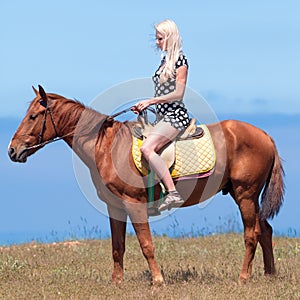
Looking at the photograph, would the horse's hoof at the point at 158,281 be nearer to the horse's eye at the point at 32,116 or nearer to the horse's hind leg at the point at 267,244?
the horse's hind leg at the point at 267,244

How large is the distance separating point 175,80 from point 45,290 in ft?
10.4

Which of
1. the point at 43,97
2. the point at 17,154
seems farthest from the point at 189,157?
the point at 17,154

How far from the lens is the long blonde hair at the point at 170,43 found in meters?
8.81

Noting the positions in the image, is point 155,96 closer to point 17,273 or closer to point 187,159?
point 187,159

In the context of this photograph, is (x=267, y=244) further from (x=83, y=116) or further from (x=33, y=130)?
(x=33, y=130)

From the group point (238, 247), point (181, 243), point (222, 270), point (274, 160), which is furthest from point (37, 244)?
point (274, 160)

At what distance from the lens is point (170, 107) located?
9.02 metres

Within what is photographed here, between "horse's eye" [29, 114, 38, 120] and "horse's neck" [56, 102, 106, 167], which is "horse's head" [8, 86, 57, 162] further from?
"horse's neck" [56, 102, 106, 167]

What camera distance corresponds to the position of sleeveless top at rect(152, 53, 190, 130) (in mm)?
Answer: 8945

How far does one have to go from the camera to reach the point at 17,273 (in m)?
10.8

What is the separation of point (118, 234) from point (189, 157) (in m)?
1.42

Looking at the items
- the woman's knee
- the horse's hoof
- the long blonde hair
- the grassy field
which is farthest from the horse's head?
the horse's hoof

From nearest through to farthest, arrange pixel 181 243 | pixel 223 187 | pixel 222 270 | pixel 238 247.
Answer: pixel 223 187 < pixel 222 270 < pixel 238 247 < pixel 181 243

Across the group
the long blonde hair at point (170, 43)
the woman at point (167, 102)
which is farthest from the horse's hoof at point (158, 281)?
the long blonde hair at point (170, 43)
